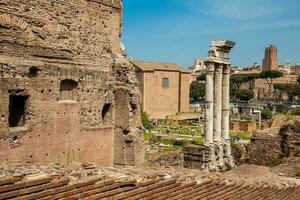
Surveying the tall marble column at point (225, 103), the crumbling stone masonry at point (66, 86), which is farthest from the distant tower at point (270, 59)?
the crumbling stone masonry at point (66, 86)

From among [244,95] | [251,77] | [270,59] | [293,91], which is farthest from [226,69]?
[270,59]

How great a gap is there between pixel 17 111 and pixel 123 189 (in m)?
6.20

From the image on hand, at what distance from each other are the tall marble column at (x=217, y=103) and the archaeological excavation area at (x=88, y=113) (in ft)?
0.75

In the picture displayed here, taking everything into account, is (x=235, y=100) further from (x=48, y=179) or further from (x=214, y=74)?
(x=48, y=179)

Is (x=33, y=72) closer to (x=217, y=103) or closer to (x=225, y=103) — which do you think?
(x=217, y=103)

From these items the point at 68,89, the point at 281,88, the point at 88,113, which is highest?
the point at 281,88

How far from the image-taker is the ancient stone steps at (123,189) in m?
4.64

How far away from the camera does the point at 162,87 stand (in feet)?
209

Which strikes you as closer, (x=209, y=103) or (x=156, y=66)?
(x=209, y=103)

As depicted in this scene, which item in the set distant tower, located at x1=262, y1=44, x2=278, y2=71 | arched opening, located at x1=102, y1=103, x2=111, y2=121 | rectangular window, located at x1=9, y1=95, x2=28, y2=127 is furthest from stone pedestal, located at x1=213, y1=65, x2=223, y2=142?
distant tower, located at x1=262, y1=44, x2=278, y2=71

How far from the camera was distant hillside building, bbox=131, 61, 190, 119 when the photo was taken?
60906mm

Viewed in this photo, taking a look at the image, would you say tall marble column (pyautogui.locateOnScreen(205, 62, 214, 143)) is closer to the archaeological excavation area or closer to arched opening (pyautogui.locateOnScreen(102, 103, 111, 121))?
the archaeological excavation area

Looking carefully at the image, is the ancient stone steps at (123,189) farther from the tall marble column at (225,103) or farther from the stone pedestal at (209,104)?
the tall marble column at (225,103)

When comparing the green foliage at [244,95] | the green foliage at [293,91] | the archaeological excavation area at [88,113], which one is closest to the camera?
the archaeological excavation area at [88,113]
